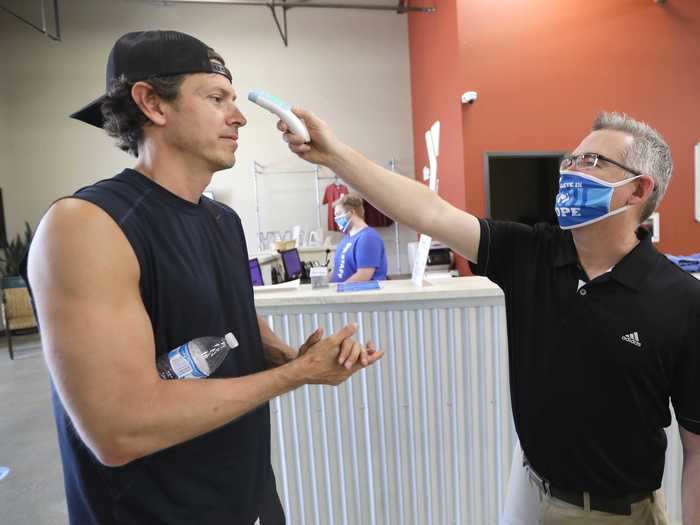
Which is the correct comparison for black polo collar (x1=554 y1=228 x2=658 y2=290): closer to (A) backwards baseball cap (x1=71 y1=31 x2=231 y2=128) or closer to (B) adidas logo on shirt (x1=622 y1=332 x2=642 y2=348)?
(B) adidas logo on shirt (x1=622 y1=332 x2=642 y2=348)

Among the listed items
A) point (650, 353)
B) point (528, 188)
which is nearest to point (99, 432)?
point (650, 353)

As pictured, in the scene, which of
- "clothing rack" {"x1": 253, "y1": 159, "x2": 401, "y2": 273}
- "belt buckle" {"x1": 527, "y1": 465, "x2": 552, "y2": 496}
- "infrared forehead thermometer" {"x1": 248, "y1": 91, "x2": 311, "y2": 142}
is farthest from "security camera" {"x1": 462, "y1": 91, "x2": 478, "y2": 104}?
"belt buckle" {"x1": 527, "y1": 465, "x2": 552, "y2": 496}

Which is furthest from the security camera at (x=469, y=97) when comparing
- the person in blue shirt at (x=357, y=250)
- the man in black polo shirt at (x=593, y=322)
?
the man in black polo shirt at (x=593, y=322)

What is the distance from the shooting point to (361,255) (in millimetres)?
3326

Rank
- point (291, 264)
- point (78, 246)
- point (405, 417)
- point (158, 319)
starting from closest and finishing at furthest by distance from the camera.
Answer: point (78, 246) → point (158, 319) → point (405, 417) → point (291, 264)

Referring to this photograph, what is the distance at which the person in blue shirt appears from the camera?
10.9ft

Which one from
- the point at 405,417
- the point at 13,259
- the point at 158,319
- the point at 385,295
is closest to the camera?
the point at 158,319

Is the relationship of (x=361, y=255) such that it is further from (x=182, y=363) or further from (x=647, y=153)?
(x=182, y=363)

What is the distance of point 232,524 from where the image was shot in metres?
0.98

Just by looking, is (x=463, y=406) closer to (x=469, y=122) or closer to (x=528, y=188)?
(x=528, y=188)

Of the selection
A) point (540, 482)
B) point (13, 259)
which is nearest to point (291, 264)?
point (540, 482)

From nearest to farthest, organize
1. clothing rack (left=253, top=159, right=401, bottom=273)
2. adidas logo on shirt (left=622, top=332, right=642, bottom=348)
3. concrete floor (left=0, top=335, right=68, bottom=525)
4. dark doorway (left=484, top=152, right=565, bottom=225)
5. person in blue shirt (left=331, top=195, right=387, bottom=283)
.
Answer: adidas logo on shirt (left=622, top=332, right=642, bottom=348) → concrete floor (left=0, top=335, right=68, bottom=525) → person in blue shirt (left=331, top=195, right=387, bottom=283) → dark doorway (left=484, top=152, right=565, bottom=225) → clothing rack (left=253, top=159, right=401, bottom=273)

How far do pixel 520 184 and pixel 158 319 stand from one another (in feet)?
14.0

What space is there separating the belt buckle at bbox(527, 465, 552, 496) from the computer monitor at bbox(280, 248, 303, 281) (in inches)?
127
